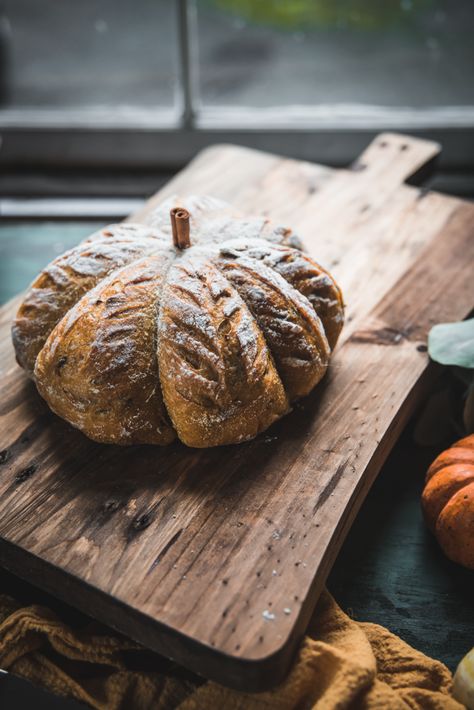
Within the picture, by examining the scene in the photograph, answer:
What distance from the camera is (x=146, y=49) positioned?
3.11 meters

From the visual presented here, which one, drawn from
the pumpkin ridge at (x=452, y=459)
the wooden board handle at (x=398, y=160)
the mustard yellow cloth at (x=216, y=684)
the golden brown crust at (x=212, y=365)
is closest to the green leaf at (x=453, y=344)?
the pumpkin ridge at (x=452, y=459)

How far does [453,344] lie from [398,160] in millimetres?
1014

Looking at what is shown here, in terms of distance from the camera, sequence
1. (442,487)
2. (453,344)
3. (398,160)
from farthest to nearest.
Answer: (398,160) < (453,344) < (442,487)

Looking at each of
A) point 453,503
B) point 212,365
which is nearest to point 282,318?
point 212,365

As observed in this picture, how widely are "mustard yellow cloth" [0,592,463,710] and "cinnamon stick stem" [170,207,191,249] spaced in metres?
0.80

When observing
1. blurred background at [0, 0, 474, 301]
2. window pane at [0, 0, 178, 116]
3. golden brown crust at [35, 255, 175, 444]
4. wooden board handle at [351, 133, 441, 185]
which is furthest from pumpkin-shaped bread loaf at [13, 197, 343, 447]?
window pane at [0, 0, 178, 116]

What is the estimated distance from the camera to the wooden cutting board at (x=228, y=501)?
132cm

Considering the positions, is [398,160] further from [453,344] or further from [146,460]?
[146,460]

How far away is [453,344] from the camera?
5.87 ft

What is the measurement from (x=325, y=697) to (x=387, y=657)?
195 mm

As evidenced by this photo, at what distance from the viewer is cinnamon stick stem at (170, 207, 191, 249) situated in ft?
5.46

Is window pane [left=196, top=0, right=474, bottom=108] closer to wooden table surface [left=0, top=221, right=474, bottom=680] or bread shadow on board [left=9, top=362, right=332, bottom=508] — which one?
wooden table surface [left=0, top=221, right=474, bottom=680]

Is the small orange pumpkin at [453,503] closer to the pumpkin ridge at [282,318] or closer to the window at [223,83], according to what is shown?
the pumpkin ridge at [282,318]

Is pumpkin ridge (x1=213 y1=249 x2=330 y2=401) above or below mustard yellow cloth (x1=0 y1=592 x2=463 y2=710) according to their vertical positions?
above
